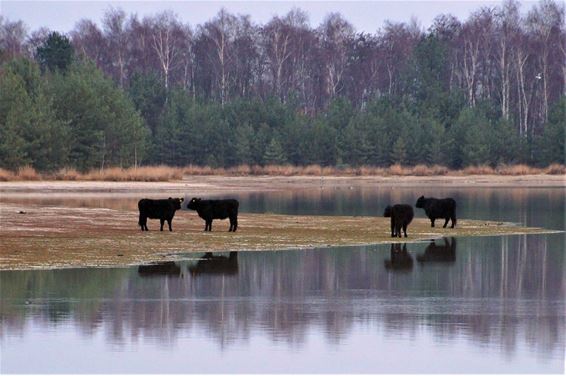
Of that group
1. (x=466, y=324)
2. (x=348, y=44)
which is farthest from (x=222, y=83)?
(x=466, y=324)

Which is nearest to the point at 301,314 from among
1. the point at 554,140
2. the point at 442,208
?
the point at 442,208

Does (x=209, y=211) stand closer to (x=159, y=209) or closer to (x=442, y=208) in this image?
(x=159, y=209)

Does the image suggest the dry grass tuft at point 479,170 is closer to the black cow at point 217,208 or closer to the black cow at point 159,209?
the black cow at point 217,208

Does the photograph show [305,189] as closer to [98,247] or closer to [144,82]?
[144,82]

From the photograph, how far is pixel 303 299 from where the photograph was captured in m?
22.8

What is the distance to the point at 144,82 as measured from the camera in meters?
101

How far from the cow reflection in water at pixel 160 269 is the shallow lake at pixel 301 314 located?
0.06 metres

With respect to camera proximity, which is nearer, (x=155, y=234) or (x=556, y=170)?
(x=155, y=234)

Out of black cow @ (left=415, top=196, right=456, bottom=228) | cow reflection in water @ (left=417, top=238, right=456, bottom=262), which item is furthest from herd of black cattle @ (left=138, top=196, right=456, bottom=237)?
black cow @ (left=415, top=196, right=456, bottom=228)

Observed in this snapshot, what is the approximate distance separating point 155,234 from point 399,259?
7553mm

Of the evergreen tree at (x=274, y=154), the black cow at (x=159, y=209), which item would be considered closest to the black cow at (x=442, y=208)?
the black cow at (x=159, y=209)

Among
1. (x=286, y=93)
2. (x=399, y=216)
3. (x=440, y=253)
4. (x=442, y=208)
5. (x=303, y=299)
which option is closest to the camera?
(x=303, y=299)

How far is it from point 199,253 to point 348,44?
93.7m

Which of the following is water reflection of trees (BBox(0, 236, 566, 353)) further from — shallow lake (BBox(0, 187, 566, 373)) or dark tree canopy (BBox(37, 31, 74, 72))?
dark tree canopy (BBox(37, 31, 74, 72))
